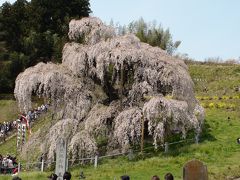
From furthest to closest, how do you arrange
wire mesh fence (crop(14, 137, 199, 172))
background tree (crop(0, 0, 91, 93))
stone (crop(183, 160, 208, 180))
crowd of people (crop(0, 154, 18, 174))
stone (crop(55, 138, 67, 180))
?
background tree (crop(0, 0, 91, 93)), crowd of people (crop(0, 154, 18, 174)), wire mesh fence (crop(14, 137, 199, 172)), stone (crop(55, 138, 67, 180)), stone (crop(183, 160, 208, 180))

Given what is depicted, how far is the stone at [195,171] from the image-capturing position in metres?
8.43

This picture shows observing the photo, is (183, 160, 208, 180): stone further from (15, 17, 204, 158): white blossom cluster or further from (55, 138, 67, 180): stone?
(15, 17, 204, 158): white blossom cluster

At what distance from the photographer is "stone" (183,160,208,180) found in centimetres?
843

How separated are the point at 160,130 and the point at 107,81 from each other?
475cm

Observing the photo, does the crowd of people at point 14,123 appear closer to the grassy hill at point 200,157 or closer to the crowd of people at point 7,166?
the grassy hill at point 200,157

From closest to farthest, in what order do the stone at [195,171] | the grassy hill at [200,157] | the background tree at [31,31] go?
the stone at [195,171]
the grassy hill at [200,157]
the background tree at [31,31]

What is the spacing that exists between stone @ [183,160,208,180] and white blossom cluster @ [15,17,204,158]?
17991mm

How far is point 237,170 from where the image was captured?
21188mm

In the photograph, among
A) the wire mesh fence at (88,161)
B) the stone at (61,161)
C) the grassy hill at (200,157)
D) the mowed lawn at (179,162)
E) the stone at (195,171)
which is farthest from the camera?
the wire mesh fence at (88,161)

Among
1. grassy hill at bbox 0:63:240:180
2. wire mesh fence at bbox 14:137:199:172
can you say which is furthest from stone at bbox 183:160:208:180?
wire mesh fence at bbox 14:137:199:172

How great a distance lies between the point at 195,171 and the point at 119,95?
70.4 ft

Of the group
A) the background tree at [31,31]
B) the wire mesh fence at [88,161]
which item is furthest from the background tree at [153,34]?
the wire mesh fence at [88,161]

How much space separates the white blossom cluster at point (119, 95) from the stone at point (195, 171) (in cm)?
1799

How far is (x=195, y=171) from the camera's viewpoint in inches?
334
